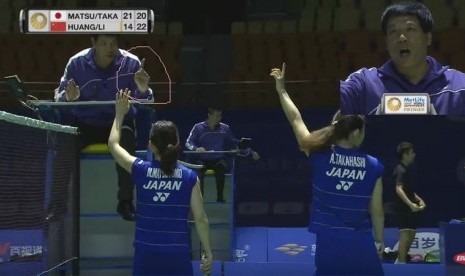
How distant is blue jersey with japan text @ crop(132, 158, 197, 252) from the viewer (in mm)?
5293

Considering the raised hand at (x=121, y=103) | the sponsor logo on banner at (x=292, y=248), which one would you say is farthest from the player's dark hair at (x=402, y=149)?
the sponsor logo on banner at (x=292, y=248)

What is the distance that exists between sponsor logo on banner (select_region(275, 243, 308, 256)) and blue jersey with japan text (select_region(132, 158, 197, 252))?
10.6 ft

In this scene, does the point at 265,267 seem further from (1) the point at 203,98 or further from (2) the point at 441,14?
(2) the point at 441,14

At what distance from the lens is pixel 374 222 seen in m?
5.01

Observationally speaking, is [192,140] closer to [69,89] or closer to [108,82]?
[108,82]

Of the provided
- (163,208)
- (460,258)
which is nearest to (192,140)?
(163,208)

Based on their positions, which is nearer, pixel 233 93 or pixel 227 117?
pixel 227 117

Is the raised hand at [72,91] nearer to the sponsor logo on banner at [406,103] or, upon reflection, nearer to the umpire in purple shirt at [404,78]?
the umpire in purple shirt at [404,78]

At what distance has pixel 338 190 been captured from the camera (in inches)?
189

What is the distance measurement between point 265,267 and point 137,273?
1.40 meters

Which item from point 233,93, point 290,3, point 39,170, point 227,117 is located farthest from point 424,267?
point 290,3

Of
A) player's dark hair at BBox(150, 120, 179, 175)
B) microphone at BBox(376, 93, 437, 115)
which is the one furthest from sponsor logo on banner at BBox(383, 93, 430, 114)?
player's dark hair at BBox(150, 120, 179, 175)

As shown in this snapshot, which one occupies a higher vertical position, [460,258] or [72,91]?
[72,91]

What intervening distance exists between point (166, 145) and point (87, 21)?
1.98 meters
